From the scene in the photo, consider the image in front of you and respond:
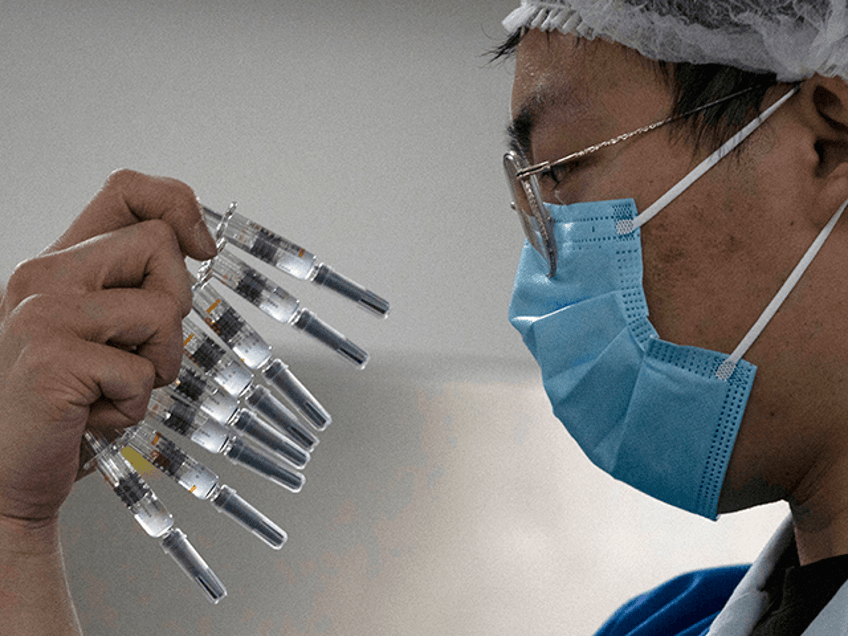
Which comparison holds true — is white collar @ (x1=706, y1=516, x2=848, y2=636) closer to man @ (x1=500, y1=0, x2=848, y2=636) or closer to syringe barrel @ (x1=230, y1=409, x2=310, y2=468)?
man @ (x1=500, y1=0, x2=848, y2=636)

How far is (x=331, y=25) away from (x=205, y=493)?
1529 mm

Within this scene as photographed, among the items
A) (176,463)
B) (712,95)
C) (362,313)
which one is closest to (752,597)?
(712,95)

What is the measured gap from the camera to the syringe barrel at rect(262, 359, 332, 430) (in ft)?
2.75

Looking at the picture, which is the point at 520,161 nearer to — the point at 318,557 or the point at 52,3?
the point at 318,557

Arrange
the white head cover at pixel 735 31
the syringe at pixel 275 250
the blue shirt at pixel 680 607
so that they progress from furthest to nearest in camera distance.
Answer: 1. the blue shirt at pixel 680 607
2. the syringe at pixel 275 250
3. the white head cover at pixel 735 31

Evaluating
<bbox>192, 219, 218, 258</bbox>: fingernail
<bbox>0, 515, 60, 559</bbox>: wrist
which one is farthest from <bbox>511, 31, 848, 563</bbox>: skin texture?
<bbox>0, 515, 60, 559</bbox>: wrist

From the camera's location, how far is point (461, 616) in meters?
1.68

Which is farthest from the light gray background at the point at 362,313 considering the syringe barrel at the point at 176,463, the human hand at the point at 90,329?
the human hand at the point at 90,329

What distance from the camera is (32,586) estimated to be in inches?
28.3

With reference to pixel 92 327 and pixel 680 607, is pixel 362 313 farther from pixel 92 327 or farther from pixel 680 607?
pixel 92 327

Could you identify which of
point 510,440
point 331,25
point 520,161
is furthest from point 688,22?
point 331,25

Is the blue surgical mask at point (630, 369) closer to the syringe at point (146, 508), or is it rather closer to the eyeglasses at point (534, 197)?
the eyeglasses at point (534, 197)

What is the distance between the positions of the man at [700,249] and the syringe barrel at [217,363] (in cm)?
31

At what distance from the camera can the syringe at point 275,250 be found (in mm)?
836
